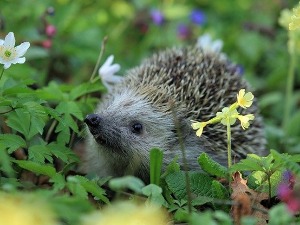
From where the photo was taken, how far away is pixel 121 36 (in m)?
5.54

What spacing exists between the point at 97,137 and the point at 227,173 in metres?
0.75

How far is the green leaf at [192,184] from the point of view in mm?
2713

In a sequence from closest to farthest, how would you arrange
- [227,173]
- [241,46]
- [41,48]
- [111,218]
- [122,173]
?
[111,218] → [227,173] → [122,173] → [41,48] → [241,46]

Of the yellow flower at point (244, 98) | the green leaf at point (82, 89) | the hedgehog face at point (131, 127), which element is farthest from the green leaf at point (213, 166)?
the green leaf at point (82, 89)

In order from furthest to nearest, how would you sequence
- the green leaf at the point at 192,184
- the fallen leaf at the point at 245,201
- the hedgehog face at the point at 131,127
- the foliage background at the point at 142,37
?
the foliage background at the point at 142,37, the hedgehog face at the point at 131,127, the green leaf at the point at 192,184, the fallen leaf at the point at 245,201

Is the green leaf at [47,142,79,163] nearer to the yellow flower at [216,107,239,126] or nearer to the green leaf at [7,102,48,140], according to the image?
the green leaf at [7,102,48,140]

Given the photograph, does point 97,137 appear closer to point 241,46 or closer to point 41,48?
point 41,48

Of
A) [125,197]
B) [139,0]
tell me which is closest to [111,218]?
[125,197]

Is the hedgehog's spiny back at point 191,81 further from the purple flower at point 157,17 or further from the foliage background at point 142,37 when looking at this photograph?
the purple flower at point 157,17

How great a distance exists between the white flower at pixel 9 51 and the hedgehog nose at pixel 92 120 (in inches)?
19.4

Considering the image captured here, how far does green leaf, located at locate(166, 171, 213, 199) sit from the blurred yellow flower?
3.40ft

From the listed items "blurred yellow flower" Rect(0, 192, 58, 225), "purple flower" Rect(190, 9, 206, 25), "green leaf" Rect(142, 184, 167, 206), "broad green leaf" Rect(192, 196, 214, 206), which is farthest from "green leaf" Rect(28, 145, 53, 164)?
"purple flower" Rect(190, 9, 206, 25)

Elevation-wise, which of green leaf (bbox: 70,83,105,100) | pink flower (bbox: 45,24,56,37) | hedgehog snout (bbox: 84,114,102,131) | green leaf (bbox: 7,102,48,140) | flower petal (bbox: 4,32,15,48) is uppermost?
pink flower (bbox: 45,24,56,37)

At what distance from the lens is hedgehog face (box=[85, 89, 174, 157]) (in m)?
3.12
